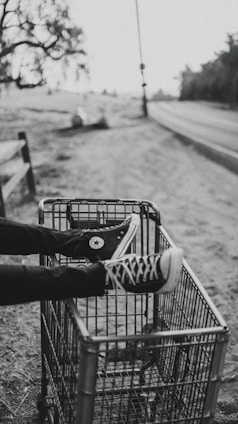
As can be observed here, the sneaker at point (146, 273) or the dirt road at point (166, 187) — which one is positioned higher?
the sneaker at point (146, 273)

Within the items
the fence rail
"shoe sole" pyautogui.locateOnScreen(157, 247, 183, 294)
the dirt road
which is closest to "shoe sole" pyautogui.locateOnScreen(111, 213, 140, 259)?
"shoe sole" pyautogui.locateOnScreen(157, 247, 183, 294)

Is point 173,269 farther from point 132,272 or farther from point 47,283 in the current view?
A: point 47,283

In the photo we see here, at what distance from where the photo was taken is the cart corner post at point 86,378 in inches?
74.0

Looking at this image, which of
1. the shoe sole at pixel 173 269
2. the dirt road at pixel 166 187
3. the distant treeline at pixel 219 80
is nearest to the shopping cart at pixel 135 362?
the shoe sole at pixel 173 269

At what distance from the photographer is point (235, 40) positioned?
3472cm

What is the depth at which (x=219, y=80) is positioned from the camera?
39.1 metres

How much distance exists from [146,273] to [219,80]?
38.8 meters

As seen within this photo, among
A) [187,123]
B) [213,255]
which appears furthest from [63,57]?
[213,255]

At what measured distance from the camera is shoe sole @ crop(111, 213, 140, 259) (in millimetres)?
2555

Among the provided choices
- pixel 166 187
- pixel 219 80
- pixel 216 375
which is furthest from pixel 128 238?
pixel 219 80

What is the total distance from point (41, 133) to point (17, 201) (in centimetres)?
959

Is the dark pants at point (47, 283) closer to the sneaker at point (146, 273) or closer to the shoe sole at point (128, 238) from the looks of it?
the sneaker at point (146, 273)

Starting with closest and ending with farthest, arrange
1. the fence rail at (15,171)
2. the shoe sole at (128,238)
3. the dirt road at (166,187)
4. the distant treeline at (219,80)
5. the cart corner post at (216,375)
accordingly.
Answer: the cart corner post at (216,375)
the shoe sole at (128,238)
the dirt road at (166,187)
the fence rail at (15,171)
the distant treeline at (219,80)

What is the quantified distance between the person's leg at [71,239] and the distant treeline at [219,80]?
1257 inches
